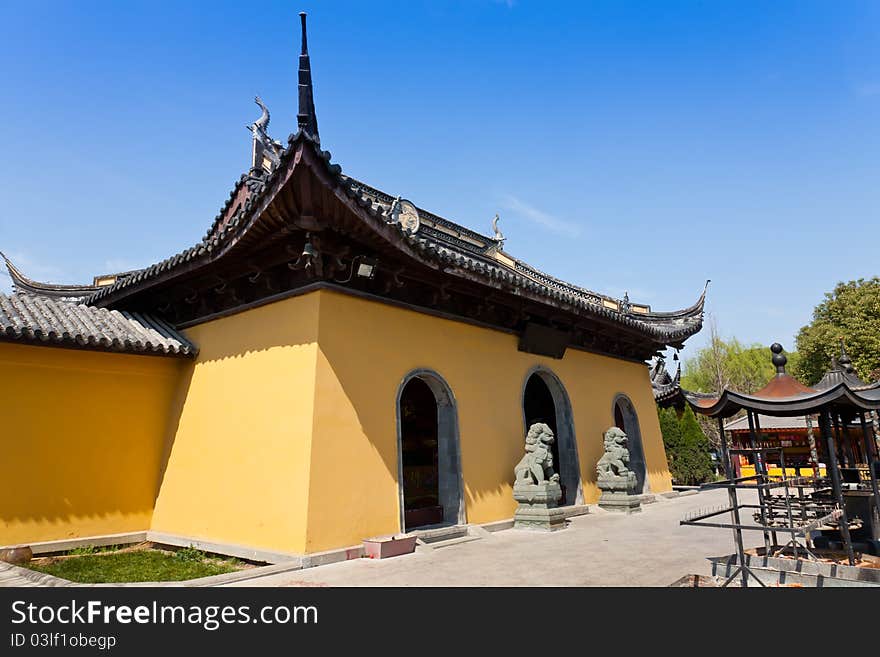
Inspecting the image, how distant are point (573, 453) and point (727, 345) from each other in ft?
116

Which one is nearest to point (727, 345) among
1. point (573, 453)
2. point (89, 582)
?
point (573, 453)

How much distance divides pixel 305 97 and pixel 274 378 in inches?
128

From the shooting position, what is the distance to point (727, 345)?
1593 inches

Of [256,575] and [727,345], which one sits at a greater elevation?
[727,345]

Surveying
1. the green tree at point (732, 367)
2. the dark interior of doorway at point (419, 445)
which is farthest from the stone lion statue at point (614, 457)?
the green tree at point (732, 367)

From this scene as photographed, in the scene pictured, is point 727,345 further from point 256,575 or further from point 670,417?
point 256,575

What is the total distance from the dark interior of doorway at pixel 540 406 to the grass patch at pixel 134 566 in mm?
6772

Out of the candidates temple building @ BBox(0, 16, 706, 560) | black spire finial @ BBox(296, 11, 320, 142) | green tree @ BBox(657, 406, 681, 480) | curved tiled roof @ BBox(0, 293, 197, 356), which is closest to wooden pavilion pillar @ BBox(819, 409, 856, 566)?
temple building @ BBox(0, 16, 706, 560)

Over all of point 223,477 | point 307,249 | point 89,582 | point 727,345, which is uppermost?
point 727,345

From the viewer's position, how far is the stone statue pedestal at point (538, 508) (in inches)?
313

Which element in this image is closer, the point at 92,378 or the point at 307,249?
the point at 307,249

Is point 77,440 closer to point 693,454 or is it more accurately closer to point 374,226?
point 374,226

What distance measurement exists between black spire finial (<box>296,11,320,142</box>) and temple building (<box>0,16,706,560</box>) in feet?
0.07

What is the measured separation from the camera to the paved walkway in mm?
4992
